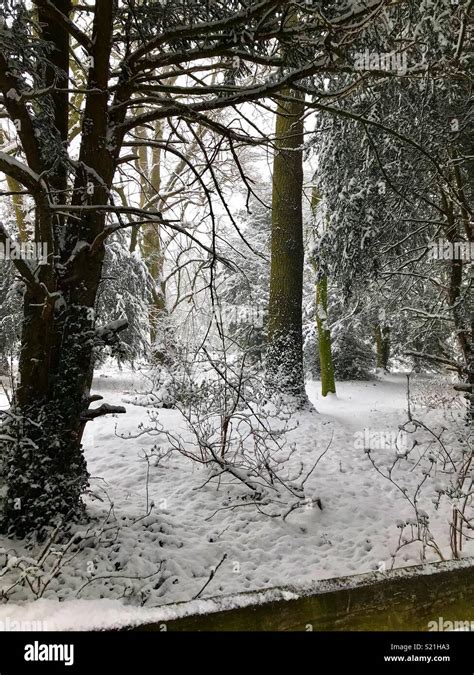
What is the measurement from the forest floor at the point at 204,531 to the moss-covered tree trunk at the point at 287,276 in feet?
3.67

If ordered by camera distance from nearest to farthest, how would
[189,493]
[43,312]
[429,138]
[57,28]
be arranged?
[43,312] < [57,28] < [189,493] < [429,138]

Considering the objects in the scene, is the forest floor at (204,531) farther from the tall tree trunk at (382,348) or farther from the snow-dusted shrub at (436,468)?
the tall tree trunk at (382,348)

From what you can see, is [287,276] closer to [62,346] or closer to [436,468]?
[436,468]

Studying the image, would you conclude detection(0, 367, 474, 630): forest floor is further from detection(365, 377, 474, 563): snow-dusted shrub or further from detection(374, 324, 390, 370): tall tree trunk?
detection(374, 324, 390, 370): tall tree trunk

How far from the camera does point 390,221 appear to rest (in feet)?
22.3

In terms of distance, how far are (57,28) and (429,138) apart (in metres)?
4.29

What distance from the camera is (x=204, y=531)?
4148 mm

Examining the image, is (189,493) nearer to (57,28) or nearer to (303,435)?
(303,435)

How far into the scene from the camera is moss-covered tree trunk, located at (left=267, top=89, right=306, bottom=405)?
742 cm

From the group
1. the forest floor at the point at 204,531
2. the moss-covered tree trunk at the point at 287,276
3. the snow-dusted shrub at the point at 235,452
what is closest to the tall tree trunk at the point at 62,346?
the forest floor at the point at 204,531

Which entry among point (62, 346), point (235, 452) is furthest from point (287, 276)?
point (62, 346)

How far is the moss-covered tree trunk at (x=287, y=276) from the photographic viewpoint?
7.42 metres

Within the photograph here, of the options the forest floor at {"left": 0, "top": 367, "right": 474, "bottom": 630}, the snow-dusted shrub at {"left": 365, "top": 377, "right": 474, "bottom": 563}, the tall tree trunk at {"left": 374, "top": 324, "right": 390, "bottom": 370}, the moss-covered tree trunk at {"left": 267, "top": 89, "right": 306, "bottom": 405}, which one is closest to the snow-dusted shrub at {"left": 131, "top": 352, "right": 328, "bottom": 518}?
the forest floor at {"left": 0, "top": 367, "right": 474, "bottom": 630}
